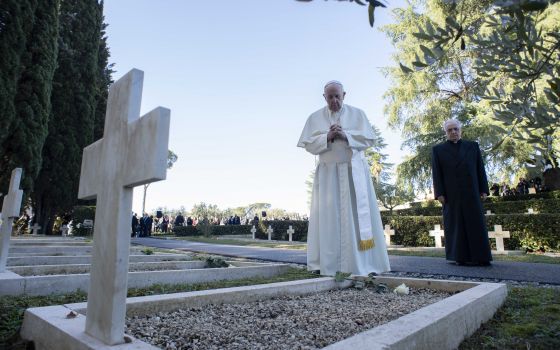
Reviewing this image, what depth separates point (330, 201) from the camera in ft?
14.6

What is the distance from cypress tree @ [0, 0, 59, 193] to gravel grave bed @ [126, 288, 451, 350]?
1414 centimetres

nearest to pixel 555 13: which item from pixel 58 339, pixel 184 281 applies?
pixel 184 281

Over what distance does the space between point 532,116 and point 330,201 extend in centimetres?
262

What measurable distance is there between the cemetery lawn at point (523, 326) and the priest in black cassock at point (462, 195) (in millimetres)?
2406

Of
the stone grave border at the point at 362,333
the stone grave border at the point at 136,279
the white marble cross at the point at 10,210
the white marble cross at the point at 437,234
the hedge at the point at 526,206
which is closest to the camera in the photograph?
the stone grave border at the point at 362,333

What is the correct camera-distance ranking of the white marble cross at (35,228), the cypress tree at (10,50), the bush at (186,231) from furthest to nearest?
the bush at (186,231) < the white marble cross at (35,228) < the cypress tree at (10,50)

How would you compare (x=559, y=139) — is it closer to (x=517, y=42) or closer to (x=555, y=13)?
(x=555, y=13)

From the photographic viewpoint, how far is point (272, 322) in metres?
2.16

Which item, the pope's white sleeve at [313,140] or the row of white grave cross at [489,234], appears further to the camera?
the row of white grave cross at [489,234]

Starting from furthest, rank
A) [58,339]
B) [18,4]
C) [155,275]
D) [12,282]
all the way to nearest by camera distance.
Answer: [18,4], [155,275], [12,282], [58,339]

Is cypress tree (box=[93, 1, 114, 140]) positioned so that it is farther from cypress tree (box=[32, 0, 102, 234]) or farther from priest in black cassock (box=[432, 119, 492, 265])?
priest in black cassock (box=[432, 119, 492, 265])

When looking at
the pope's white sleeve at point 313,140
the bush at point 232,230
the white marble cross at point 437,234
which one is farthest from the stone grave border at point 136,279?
the bush at point 232,230

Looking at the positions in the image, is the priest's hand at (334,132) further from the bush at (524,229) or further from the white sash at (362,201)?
the bush at (524,229)

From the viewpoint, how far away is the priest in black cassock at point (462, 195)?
18.4ft
